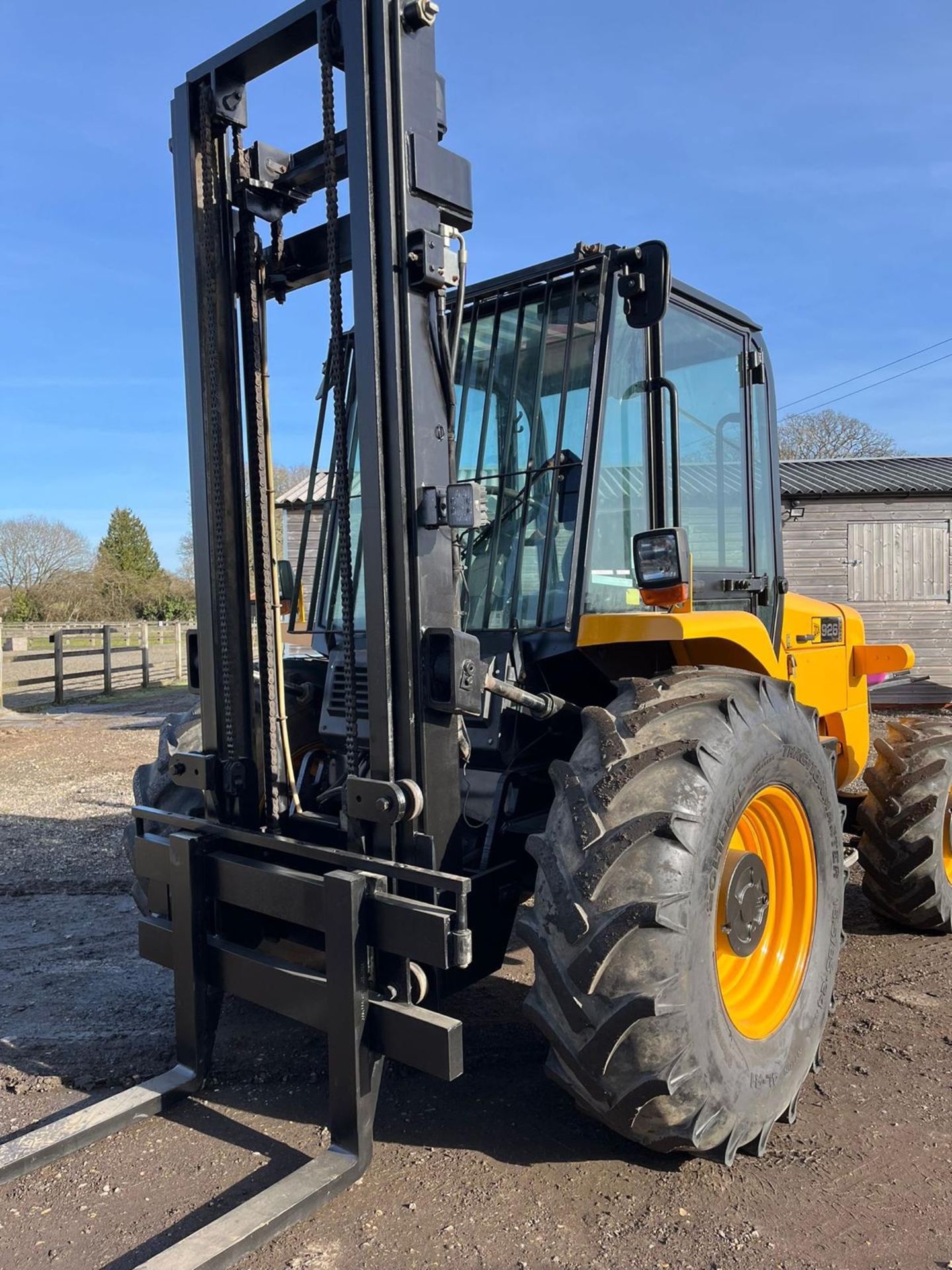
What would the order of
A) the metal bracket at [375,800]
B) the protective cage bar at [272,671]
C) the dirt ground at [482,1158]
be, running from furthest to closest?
the metal bracket at [375,800], the protective cage bar at [272,671], the dirt ground at [482,1158]

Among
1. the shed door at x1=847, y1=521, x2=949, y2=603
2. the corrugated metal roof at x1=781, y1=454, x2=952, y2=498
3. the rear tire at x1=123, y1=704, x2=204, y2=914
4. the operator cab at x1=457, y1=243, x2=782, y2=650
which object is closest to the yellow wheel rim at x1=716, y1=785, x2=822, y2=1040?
the operator cab at x1=457, y1=243, x2=782, y2=650

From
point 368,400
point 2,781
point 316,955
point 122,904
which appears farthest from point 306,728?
point 2,781

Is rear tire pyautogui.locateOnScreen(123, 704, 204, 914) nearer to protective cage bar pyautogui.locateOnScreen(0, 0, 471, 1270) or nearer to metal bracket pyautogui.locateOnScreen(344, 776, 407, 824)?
protective cage bar pyautogui.locateOnScreen(0, 0, 471, 1270)

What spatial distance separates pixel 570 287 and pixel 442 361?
A: 91 cm

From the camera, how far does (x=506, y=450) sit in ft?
12.5

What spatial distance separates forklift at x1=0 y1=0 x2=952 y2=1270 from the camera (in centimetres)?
268

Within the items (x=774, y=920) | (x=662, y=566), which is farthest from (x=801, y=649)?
(x=662, y=566)

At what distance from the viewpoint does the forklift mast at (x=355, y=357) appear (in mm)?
2947

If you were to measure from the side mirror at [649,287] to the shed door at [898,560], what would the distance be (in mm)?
14225

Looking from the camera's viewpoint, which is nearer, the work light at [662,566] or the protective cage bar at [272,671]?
the protective cage bar at [272,671]

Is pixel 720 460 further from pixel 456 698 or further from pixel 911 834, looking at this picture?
pixel 911 834

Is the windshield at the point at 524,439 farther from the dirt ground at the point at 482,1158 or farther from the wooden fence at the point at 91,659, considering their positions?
the wooden fence at the point at 91,659

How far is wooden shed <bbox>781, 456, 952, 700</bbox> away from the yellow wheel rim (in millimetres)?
13478

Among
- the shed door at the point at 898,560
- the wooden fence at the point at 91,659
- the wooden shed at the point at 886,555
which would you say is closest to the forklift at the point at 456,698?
the wooden shed at the point at 886,555
